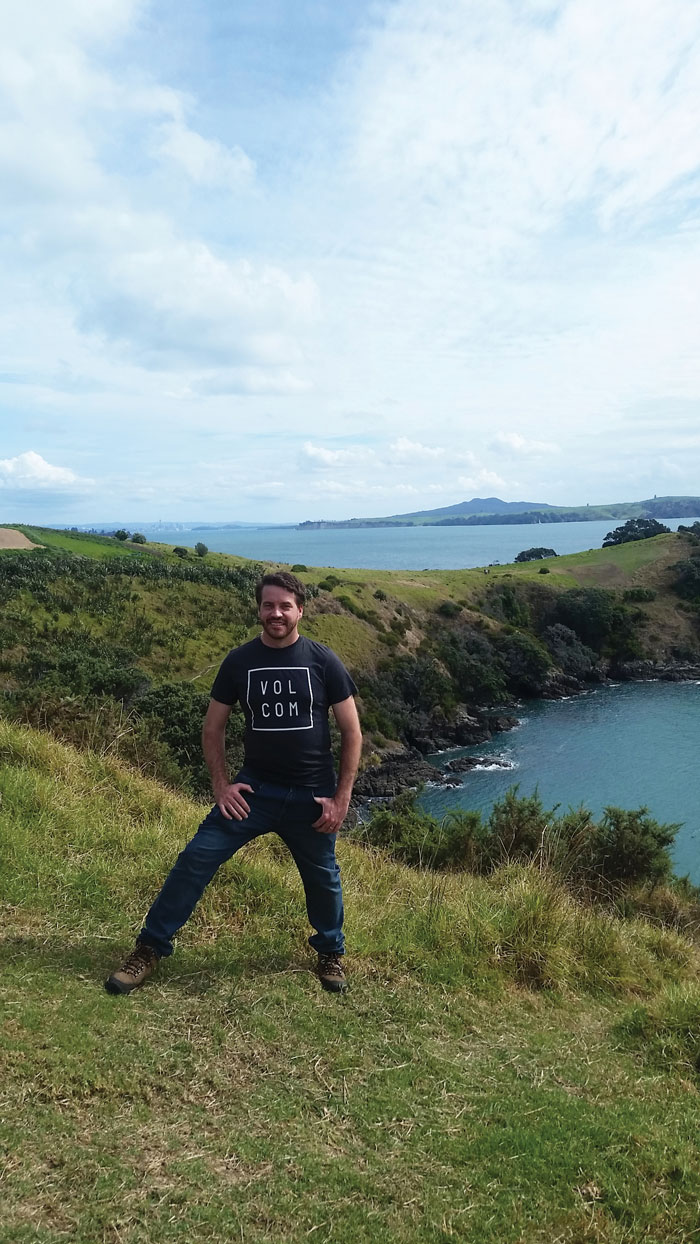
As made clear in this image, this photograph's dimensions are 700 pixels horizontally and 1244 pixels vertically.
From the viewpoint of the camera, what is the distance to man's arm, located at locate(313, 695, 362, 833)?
4.58 metres

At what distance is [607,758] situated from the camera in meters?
44.7

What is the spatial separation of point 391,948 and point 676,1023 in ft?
6.60

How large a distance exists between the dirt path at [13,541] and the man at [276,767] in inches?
2604

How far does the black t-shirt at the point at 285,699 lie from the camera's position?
14.9 ft

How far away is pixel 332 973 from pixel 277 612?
2.59 m

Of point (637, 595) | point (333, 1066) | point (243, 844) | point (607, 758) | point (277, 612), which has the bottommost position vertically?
point (607, 758)

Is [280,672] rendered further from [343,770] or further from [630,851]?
[630,851]

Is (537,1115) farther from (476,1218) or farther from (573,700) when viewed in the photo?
(573,700)

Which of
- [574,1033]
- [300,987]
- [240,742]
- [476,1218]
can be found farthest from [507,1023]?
[240,742]

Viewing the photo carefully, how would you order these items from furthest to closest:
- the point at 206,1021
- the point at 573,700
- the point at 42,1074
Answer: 1. the point at 573,700
2. the point at 206,1021
3. the point at 42,1074

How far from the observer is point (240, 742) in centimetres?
2655

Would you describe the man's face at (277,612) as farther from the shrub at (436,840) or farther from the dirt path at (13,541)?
the dirt path at (13,541)

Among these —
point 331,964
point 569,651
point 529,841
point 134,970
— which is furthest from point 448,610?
point 134,970

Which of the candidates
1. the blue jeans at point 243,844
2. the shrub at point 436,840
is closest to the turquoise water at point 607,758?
the shrub at point 436,840
